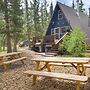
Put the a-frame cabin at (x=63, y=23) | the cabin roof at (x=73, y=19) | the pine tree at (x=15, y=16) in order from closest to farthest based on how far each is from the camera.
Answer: the pine tree at (x=15, y=16) → the a-frame cabin at (x=63, y=23) → the cabin roof at (x=73, y=19)

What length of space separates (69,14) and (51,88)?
20.2 metres

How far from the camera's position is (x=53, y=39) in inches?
837

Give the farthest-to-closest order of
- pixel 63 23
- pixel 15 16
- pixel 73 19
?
pixel 73 19, pixel 63 23, pixel 15 16

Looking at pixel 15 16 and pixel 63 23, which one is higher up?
pixel 15 16

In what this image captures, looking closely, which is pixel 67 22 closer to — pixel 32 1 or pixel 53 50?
pixel 53 50

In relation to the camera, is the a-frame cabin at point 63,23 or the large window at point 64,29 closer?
the a-frame cabin at point 63,23

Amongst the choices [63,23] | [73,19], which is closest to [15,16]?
[63,23]

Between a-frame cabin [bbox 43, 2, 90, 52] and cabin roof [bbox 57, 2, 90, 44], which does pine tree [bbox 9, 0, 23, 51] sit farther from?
cabin roof [bbox 57, 2, 90, 44]

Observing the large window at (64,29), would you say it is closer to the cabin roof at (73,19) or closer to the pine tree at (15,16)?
the cabin roof at (73,19)

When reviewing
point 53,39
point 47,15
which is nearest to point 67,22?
point 53,39

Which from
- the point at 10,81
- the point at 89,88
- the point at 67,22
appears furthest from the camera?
the point at 67,22

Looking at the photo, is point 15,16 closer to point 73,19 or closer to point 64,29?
point 64,29

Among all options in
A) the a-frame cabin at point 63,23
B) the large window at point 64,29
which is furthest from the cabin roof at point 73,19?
the large window at point 64,29

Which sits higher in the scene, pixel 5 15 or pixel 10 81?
pixel 5 15
